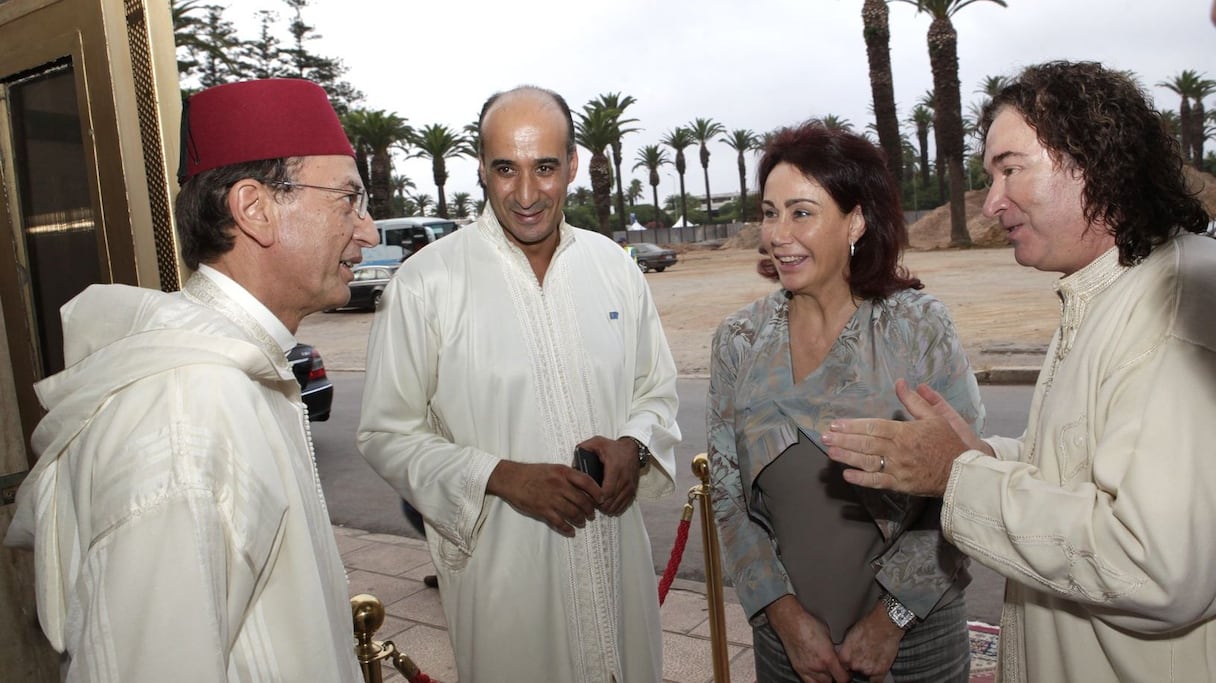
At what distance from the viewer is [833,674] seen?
2.14 meters

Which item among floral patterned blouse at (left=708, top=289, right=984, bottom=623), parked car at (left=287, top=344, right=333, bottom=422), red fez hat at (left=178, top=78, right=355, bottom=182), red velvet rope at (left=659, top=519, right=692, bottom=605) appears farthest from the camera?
parked car at (left=287, top=344, right=333, bottom=422)

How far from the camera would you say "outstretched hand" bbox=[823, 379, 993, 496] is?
1619mm

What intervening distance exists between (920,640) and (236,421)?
67.4 inches

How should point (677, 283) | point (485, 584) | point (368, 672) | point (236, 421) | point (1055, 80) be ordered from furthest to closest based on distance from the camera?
point (677, 283), point (485, 584), point (368, 672), point (1055, 80), point (236, 421)

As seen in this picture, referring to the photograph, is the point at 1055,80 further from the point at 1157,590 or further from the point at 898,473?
the point at 1157,590

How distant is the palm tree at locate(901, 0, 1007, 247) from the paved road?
23241mm

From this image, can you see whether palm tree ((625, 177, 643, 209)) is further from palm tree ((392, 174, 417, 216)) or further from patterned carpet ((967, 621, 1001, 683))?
patterned carpet ((967, 621, 1001, 683))

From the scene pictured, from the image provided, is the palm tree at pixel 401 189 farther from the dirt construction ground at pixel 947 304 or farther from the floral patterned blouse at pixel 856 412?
the floral patterned blouse at pixel 856 412

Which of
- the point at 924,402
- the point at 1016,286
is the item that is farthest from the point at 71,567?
the point at 1016,286

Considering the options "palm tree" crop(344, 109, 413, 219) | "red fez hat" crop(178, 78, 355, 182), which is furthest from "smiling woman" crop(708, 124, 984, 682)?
"palm tree" crop(344, 109, 413, 219)

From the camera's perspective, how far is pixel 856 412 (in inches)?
86.2

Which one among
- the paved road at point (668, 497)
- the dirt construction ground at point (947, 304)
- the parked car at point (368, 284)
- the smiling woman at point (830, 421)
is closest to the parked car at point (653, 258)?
the dirt construction ground at point (947, 304)

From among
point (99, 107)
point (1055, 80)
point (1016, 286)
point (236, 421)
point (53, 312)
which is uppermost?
point (99, 107)

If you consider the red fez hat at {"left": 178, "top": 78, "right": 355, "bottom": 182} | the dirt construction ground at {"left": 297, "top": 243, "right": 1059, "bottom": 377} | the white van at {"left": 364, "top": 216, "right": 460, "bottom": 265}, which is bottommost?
the dirt construction ground at {"left": 297, "top": 243, "right": 1059, "bottom": 377}
